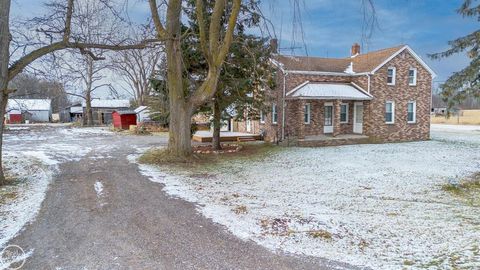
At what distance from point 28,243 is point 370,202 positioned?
6122mm

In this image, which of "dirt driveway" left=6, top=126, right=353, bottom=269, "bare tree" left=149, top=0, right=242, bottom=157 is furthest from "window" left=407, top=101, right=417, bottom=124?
"dirt driveway" left=6, top=126, right=353, bottom=269

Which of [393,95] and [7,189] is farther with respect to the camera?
[393,95]

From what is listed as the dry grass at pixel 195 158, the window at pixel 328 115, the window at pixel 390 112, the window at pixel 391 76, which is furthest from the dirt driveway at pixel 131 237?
the window at pixel 391 76

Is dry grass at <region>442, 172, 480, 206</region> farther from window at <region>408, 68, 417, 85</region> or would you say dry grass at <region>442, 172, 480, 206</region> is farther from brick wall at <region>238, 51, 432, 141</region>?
window at <region>408, 68, 417, 85</region>

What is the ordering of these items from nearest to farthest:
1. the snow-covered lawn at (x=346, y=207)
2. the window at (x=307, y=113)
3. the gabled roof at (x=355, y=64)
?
1. the snow-covered lawn at (x=346, y=207)
2. the window at (x=307, y=113)
3. the gabled roof at (x=355, y=64)

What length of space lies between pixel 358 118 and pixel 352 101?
1.19 m

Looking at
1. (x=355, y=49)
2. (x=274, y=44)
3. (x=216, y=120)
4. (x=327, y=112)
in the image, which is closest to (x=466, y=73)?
(x=274, y=44)

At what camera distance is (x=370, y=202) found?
6.99 metres

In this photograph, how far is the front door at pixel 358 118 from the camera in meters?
21.2

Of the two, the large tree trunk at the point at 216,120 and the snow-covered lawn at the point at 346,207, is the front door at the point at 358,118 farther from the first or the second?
the large tree trunk at the point at 216,120

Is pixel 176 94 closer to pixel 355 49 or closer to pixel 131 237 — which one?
pixel 131 237

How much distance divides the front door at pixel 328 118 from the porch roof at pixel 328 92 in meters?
1.13

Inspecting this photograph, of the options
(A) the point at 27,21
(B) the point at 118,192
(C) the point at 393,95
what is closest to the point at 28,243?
(B) the point at 118,192

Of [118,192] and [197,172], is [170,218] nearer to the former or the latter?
[118,192]
